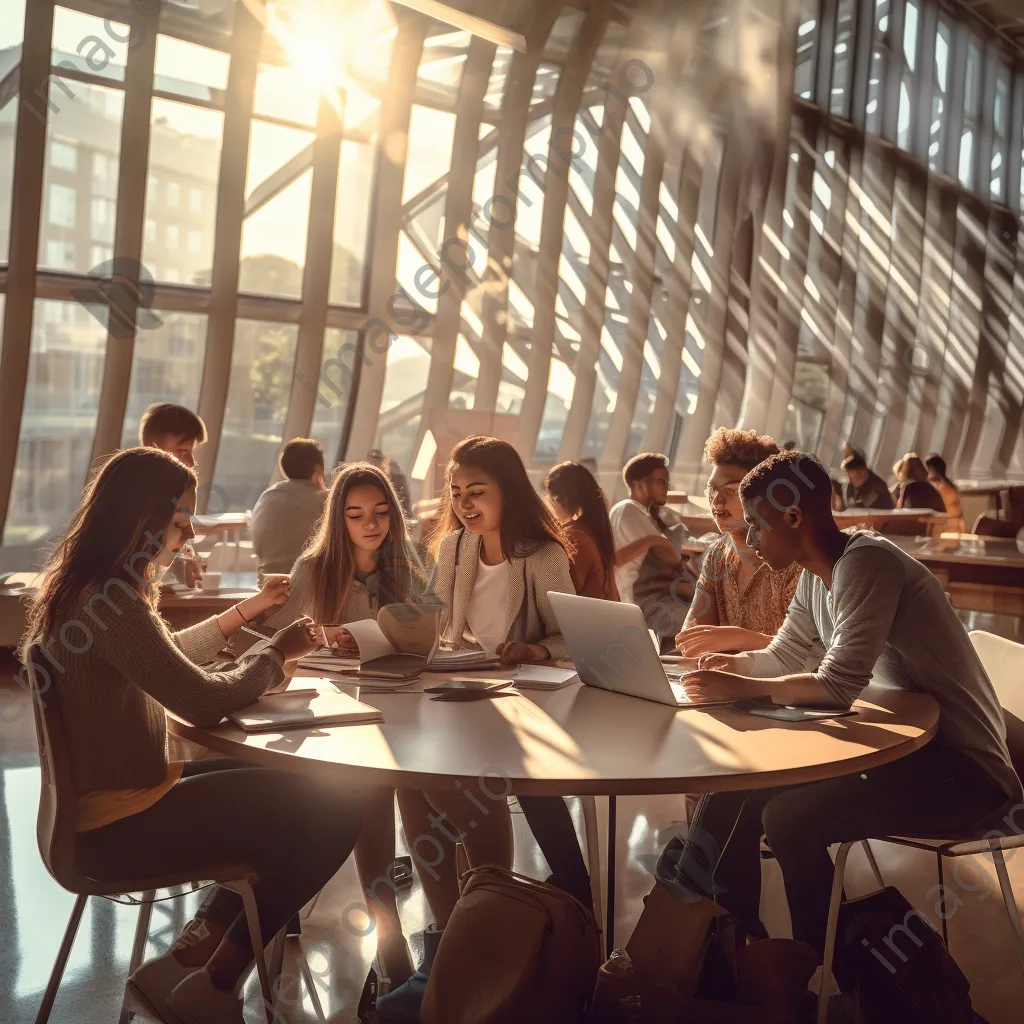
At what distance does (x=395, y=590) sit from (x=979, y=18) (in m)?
15.5

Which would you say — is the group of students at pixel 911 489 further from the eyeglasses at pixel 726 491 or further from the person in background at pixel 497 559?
the person in background at pixel 497 559

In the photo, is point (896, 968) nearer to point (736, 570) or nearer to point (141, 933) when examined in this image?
point (736, 570)

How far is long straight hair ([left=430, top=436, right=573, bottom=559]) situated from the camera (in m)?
3.23

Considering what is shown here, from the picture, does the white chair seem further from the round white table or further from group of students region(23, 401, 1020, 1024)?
the round white table

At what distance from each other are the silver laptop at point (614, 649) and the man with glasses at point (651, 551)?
2.20m

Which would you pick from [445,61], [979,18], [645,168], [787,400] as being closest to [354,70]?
[445,61]

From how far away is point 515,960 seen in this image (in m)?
1.88

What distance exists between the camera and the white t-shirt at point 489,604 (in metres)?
3.28

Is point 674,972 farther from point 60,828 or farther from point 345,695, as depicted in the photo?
point 60,828

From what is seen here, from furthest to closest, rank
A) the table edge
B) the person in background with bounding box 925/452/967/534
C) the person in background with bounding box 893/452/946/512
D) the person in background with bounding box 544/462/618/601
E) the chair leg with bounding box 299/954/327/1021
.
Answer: the person in background with bounding box 925/452/967/534
the person in background with bounding box 893/452/946/512
the person in background with bounding box 544/462/618/601
the chair leg with bounding box 299/954/327/1021
the table edge

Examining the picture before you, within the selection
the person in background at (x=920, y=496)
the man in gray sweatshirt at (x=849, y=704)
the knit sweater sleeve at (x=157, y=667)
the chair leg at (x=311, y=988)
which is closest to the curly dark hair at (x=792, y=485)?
the man in gray sweatshirt at (x=849, y=704)

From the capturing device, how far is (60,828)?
6.12ft

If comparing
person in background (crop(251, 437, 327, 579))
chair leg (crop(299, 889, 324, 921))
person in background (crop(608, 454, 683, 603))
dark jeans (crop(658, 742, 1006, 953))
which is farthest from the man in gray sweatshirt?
person in background (crop(251, 437, 327, 579))

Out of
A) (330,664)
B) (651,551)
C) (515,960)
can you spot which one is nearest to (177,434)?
(330,664)
